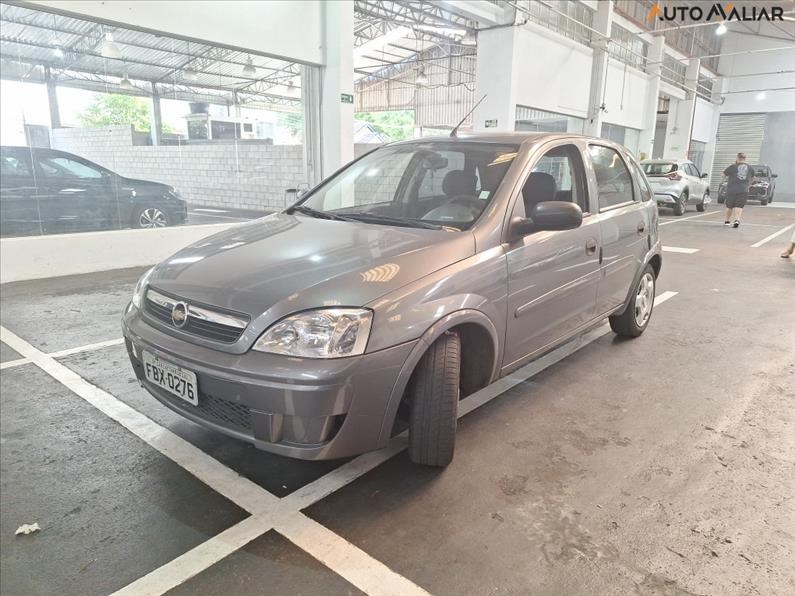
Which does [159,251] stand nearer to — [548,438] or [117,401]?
[117,401]

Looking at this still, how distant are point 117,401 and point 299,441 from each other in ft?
5.54

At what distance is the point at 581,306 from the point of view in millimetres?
3230

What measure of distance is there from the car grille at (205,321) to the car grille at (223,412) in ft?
0.76

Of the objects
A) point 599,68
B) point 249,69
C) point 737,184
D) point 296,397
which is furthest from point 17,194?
point 599,68

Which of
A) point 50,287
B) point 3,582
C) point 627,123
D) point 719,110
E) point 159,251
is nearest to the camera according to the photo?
point 3,582

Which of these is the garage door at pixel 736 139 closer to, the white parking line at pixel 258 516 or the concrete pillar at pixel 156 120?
the concrete pillar at pixel 156 120

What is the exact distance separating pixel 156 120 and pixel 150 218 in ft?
4.39

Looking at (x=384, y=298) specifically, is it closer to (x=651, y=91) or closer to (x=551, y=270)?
(x=551, y=270)

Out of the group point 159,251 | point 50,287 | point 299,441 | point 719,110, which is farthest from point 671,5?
point 299,441

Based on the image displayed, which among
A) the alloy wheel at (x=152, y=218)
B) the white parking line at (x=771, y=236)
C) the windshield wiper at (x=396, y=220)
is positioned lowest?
the white parking line at (x=771, y=236)

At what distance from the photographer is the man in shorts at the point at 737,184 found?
1138cm

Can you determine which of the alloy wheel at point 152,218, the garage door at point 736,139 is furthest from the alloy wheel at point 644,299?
the garage door at point 736,139

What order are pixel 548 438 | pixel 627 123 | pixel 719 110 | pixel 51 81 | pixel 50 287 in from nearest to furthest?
pixel 548 438 → pixel 50 287 → pixel 51 81 → pixel 627 123 → pixel 719 110

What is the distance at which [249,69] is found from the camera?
328 inches
